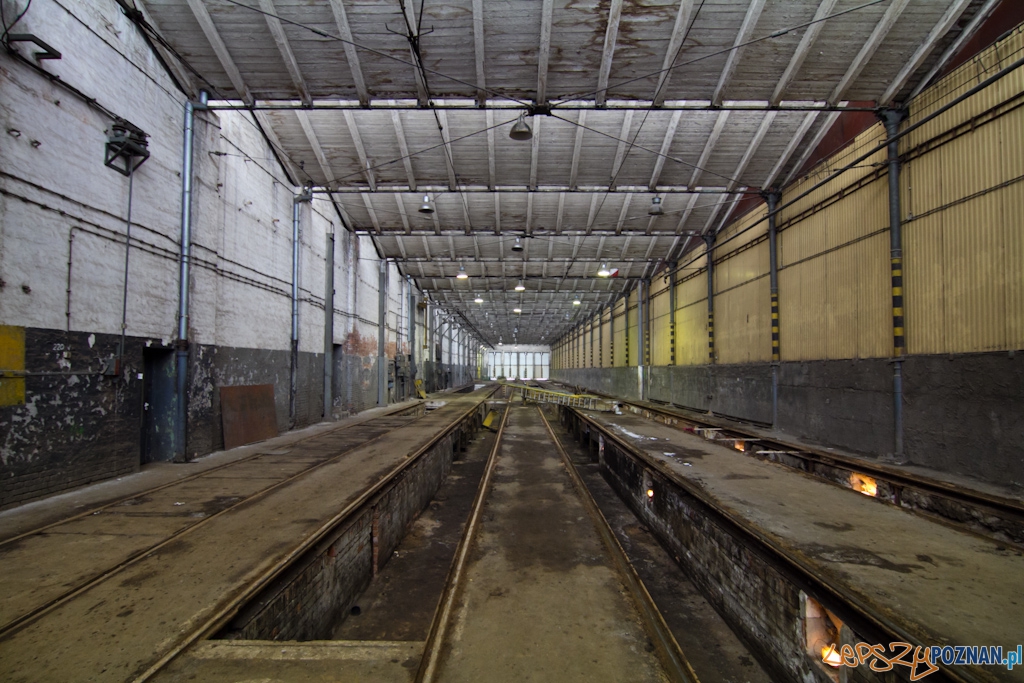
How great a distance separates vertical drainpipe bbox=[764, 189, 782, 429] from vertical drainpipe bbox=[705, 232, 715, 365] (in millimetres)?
3855

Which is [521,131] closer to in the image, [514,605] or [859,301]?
[859,301]

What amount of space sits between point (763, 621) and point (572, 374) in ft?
147

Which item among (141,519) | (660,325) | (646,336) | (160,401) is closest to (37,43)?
(160,401)

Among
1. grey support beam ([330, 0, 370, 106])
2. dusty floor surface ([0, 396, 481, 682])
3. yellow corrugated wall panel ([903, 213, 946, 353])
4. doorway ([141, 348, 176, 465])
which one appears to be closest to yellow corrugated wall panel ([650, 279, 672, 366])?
yellow corrugated wall panel ([903, 213, 946, 353])

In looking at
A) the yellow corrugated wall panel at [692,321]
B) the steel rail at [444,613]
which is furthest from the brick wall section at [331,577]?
the yellow corrugated wall panel at [692,321]

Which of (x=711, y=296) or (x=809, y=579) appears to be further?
(x=711, y=296)

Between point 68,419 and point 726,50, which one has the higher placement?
point 726,50

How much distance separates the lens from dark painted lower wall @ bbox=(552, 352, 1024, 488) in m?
6.73

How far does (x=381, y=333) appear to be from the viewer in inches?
786

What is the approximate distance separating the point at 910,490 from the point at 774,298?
23.5 feet

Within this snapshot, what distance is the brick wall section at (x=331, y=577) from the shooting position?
3451 millimetres

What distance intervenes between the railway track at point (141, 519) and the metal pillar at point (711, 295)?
45.1ft

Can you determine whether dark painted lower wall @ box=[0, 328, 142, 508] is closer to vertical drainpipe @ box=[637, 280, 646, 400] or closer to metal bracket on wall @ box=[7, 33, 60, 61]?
metal bracket on wall @ box=[7, 33, 60, 61]

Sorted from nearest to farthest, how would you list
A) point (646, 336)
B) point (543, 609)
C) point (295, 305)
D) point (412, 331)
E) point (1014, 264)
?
point (543, 609)
point (1014, 264)
point (295, 305)
point (646, 336)
point (412, 331)
